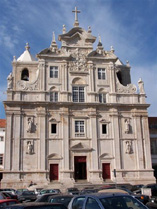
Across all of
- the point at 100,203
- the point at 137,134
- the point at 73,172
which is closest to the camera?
the point at 100,203

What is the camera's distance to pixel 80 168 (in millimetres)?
39625

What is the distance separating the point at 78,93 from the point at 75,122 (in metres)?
4.27

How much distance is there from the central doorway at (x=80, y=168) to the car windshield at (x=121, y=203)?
1185 inches

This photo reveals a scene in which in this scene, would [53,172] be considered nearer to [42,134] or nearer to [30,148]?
[30,148]

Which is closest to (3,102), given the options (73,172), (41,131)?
(41,131)

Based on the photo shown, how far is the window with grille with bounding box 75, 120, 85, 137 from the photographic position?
40.3 meters

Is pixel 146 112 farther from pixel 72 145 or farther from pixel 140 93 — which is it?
pixel 72 145

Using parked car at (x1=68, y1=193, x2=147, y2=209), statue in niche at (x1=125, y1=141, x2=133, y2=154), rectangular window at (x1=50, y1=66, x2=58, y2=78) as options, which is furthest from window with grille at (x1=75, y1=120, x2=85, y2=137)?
parked car at (x1=68, y1=193, x2=147, y2=209)

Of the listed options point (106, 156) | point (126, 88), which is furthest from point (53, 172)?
point (126, 88)

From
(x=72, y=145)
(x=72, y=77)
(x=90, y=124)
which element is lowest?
(x=72, y=145)

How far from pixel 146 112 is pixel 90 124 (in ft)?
27.9

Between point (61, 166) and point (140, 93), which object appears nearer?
point (61, 166)

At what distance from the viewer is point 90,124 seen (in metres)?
40.8

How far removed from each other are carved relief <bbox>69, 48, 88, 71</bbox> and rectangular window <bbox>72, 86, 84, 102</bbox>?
2.85m
